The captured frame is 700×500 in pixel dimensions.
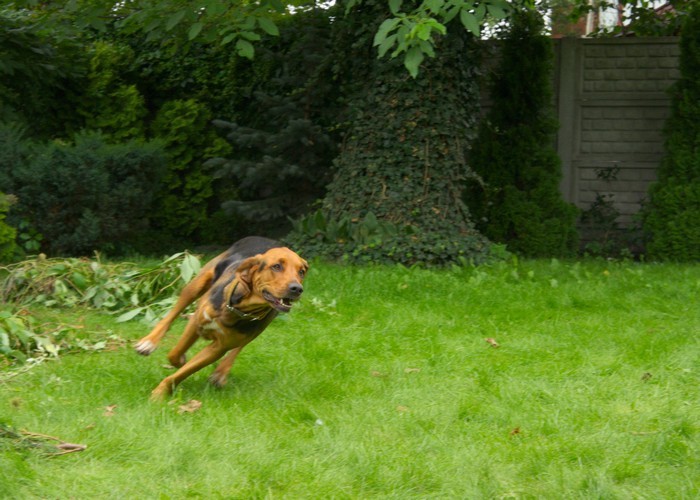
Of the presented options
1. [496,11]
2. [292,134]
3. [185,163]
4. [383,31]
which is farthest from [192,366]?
[185,163]

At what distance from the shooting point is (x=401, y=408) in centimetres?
518

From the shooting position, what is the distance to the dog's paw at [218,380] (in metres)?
5.47

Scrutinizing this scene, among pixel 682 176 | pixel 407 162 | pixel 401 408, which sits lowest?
pixel 401 408

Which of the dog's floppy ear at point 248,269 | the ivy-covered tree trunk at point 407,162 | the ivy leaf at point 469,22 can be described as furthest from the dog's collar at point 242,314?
the ivy-covered tree trunk at point 407,162

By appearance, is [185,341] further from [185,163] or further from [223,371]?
[185,163]

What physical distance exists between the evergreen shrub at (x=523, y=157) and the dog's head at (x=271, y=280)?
7001 mm

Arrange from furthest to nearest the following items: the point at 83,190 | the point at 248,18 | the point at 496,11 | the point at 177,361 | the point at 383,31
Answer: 1. the point at 83,190
2. the point at 248,18
3. the point at 496,11
4. the point at 383,31
5. the point at 177,361

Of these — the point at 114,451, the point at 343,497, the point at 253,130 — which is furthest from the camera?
the point at 253,130

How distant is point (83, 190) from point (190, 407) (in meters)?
5.84

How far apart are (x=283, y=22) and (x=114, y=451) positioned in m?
8.72

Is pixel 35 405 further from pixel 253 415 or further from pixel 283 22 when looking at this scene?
pixel 283 22

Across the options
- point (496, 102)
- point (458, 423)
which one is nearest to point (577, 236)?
point (496, 102)

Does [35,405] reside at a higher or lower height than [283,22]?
lower

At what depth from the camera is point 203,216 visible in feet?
40.6
